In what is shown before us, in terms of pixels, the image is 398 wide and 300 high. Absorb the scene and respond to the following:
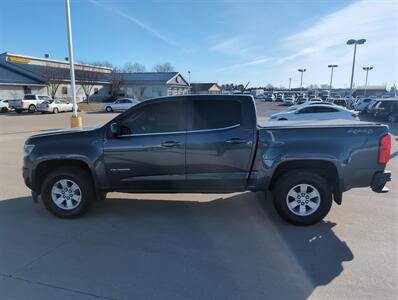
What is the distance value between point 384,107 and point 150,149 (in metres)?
23.7

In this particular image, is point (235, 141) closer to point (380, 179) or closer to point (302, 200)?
point (302, 200)

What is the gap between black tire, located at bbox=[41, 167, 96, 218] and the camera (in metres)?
4.66

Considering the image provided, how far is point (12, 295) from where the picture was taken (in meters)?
2.94

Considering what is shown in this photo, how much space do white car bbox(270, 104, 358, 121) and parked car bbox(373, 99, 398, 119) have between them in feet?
26.9

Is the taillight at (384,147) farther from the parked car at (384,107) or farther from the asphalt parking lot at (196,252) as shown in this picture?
the parked car at (384,107)

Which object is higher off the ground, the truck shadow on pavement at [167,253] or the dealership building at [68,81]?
the dealership building at [68,81]

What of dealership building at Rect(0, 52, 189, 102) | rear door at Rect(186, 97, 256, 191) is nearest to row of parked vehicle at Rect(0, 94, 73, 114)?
dealership building at Rect(0, 52, 189, 102)

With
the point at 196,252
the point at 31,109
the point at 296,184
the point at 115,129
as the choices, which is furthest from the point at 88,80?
the point at 196,252

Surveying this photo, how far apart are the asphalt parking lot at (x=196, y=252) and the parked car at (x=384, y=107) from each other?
20561mm

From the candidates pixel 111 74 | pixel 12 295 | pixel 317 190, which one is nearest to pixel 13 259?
pixel 12 295

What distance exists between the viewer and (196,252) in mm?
3711

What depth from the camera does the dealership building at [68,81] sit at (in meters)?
39.7

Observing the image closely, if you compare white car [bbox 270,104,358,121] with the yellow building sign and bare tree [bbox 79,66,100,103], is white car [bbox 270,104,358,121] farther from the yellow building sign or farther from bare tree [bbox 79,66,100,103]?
the yellow building sign

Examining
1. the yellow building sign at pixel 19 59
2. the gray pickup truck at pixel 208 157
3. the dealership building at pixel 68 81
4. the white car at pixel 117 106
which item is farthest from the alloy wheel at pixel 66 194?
the yellow building sign at pixel 19 59
